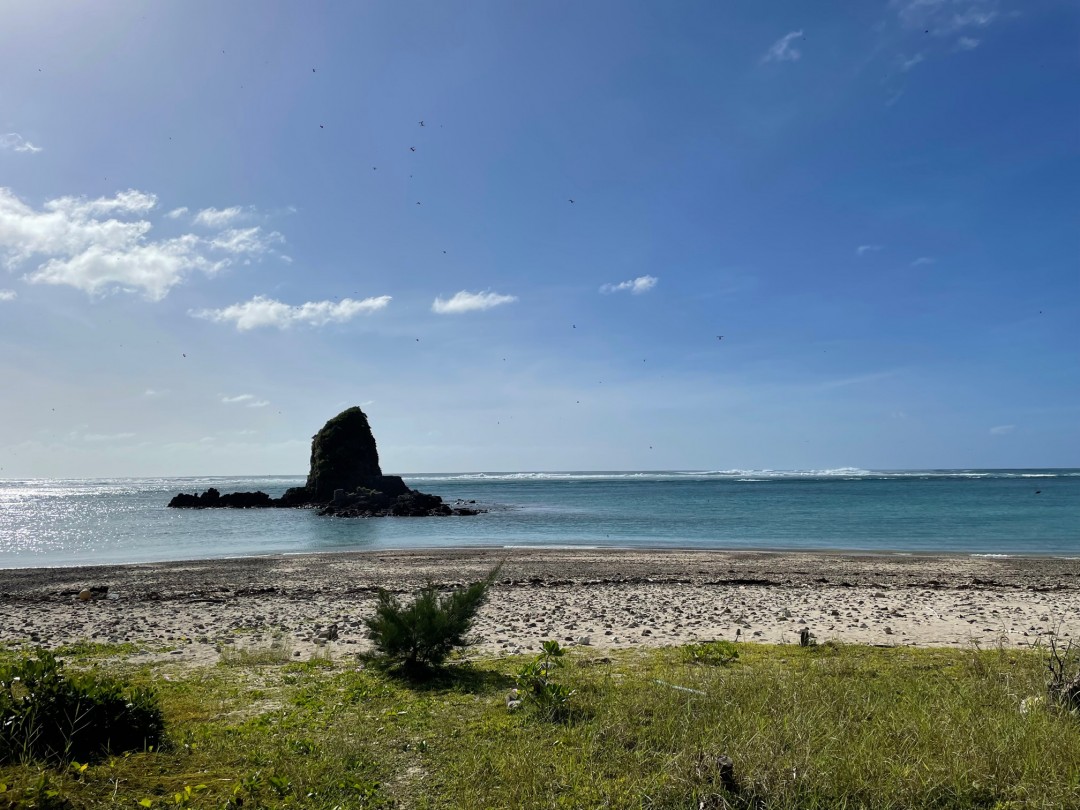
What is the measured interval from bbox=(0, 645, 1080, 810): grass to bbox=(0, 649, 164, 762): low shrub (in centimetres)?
32

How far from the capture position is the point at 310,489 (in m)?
96.0

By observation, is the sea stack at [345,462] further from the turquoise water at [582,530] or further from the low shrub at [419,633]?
the low shrub at [419,633]

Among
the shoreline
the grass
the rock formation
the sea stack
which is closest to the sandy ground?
the shoreline

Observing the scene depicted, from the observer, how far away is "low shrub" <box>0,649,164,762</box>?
5.45m

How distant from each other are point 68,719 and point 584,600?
46.5 ft

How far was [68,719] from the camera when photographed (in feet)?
18.5

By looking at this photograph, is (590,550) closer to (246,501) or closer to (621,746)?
(621,746)

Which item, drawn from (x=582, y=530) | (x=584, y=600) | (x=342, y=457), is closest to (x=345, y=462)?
(x=342, y=457)

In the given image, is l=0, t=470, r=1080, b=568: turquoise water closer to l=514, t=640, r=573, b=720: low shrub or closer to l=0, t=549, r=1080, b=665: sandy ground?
l=0, t=549, r=1080, b=665: sandy ground

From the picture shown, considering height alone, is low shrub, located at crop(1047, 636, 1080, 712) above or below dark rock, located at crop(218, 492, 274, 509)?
above

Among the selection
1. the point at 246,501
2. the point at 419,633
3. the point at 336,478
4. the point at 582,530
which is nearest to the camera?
the point at 419,633

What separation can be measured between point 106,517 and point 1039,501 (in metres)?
107

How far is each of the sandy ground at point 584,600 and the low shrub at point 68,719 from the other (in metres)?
4.69

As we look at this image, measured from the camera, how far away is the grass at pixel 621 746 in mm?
5051
